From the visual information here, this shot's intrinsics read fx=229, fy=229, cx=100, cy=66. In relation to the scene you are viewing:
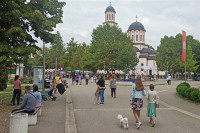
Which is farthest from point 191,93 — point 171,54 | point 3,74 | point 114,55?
point 171,54

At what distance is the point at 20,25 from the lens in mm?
11820

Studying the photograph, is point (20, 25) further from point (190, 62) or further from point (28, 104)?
point (190, 62)

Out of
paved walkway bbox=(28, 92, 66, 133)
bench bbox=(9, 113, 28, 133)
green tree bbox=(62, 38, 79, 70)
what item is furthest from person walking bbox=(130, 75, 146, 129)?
green tree bbox=(62, 38, 79, 70)

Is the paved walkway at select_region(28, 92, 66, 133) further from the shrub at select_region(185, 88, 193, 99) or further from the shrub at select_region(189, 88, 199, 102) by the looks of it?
the shrub at select_region(185, 88, 193, 99)

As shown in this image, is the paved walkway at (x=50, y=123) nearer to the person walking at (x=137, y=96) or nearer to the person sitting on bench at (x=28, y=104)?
the person sitting on bench at (x=28, y=104)

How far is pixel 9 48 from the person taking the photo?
35.2ft

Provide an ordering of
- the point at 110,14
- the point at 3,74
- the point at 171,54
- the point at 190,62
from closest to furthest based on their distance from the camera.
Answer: the point at 3,74 < the point at 190,62 < the point at 171,54 < the point at 110,14

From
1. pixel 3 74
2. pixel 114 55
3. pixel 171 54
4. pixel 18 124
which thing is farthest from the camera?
pixel 171 54

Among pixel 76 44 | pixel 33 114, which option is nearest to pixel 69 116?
pixel 33 114

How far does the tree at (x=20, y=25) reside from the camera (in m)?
10.5

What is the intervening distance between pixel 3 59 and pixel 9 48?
72 cm

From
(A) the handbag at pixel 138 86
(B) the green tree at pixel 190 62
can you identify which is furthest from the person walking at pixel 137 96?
(B) the green tree at pixel 190 62

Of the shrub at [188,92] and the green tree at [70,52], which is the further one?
the green tree at [70,52]

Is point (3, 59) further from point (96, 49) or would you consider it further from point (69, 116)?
point (96, 49)
